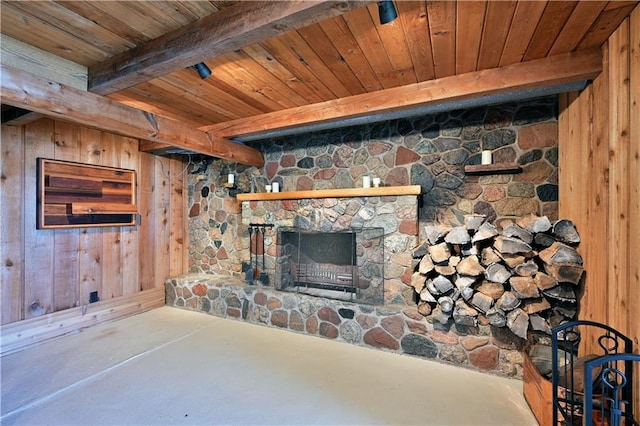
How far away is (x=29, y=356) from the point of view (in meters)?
2.54

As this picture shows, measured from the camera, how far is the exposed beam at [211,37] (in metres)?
1.25

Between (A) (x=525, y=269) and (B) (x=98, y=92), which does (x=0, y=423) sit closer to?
(B) (x=98, y=92)

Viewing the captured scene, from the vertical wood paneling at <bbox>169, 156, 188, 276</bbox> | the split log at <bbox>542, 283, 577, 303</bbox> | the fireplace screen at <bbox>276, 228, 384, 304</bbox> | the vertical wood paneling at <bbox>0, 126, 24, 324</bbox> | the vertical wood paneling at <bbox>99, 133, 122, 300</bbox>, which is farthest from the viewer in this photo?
the vertical wood paneling at <bbox>169, 156, 188, 276</bbox>

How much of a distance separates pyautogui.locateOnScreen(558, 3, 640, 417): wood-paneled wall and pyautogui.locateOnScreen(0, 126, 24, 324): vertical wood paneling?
4735mm

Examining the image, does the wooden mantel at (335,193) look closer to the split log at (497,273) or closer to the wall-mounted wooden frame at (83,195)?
the split log at (497,273)

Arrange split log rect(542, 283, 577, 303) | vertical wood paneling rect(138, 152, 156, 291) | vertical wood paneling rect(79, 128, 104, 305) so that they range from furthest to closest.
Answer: vertical wood paneling rect(138, 152, 156, 291)
vertical wood paneling rect(79, 128, 104, 305)
split log rect(542, 283, 577, 303)

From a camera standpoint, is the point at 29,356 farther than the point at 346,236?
No

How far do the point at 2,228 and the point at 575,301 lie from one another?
492 centimetres

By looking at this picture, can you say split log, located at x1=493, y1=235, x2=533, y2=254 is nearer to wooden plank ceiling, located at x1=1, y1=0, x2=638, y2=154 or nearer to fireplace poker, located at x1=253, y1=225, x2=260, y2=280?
wooden plank ceiling, located at x1=1, y1=0, x2=638, y2=154

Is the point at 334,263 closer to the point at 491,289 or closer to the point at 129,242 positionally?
the point at 491,289

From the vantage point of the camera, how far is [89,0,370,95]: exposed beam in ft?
4.10

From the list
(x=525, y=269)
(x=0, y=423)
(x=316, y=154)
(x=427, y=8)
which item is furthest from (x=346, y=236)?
(x=0, y=423)

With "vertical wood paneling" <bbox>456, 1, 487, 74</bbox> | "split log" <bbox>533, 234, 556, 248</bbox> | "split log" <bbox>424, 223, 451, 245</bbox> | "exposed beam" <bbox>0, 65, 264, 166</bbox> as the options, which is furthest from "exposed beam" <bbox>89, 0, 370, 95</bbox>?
"split log" <bbox>533, 234, 556, 248</bbox>

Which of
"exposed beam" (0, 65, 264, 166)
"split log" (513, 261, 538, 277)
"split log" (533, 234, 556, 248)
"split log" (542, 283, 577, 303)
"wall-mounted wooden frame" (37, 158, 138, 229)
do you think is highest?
"exposed beam" (0, 65, 264, 166)
